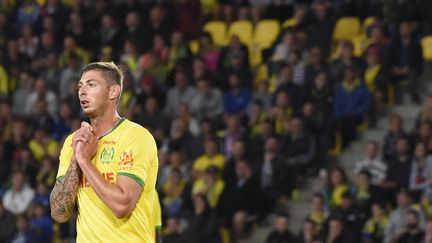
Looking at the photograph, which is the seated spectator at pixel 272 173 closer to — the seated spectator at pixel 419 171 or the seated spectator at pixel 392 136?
the seated spectator at pixel 392 136

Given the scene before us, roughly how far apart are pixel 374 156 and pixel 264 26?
14.1 ft

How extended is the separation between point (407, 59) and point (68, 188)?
9.48 m

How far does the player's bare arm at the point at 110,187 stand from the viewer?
529cm

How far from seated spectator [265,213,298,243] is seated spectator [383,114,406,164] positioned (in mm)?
1535

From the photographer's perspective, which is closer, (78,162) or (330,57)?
(78,162)

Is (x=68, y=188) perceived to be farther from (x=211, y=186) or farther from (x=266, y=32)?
(x=266, y=32)

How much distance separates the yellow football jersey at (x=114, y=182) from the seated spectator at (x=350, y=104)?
875cm

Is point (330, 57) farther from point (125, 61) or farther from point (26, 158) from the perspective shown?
point (26, 158)

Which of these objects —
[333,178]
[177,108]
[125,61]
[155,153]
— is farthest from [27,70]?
[155,153]

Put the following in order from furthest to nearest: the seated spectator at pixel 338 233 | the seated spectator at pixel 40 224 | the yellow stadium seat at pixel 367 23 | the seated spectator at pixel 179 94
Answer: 1. the seated spectator at pixel 179 94
2. the yellow stadium seat at pixel 367 23
3. the seated spectator at pixel 40 224
4. the seated spectator at pixel 338 233

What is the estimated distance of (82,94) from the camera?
5445 mm

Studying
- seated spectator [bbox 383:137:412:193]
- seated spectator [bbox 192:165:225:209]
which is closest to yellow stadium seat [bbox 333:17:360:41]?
seated spectator [bbox 383:137:412:193]

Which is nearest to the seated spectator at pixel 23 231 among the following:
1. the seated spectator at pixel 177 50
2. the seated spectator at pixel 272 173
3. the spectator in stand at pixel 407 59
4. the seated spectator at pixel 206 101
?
the seated spectator at pixel 206 101

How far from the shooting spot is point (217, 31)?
679 inches
